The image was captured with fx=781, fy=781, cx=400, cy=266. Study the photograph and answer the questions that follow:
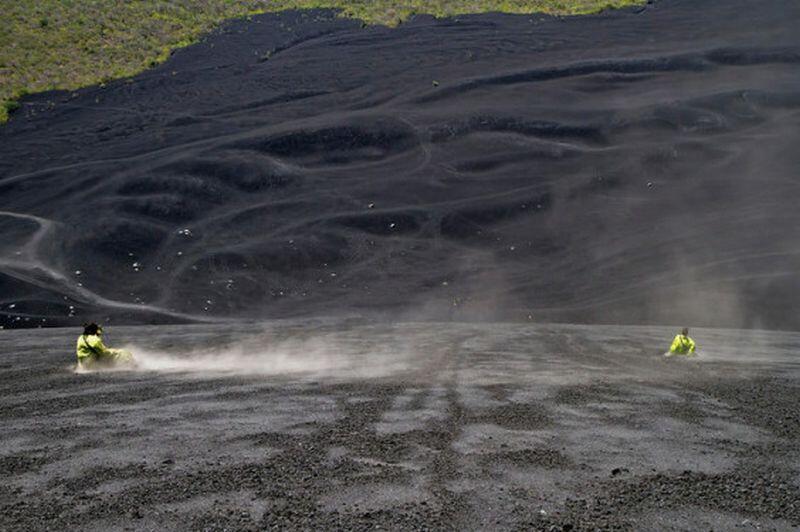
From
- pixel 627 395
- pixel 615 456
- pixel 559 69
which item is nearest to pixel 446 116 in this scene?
pixel 559 69

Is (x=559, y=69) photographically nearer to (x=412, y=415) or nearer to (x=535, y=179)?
(x=535, y=179)

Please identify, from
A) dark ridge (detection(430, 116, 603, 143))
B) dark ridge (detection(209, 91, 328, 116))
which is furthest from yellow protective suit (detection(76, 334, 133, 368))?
dark ridge (detection(209, 91, 328, 116))

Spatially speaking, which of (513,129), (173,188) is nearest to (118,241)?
(173,188)

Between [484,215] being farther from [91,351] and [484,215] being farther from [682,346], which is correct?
[91,351]

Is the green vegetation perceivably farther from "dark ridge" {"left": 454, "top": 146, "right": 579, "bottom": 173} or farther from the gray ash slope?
"dark ridge" {"left": 454, "top": 146, "right": 579, "bottom": 173}

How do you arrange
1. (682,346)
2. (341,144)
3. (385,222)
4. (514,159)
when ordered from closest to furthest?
(682,346), (385,222), (514,159), (341,144)

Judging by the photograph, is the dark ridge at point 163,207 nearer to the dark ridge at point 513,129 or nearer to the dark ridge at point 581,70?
the dark ridge at point 513,129
